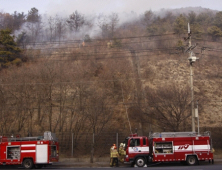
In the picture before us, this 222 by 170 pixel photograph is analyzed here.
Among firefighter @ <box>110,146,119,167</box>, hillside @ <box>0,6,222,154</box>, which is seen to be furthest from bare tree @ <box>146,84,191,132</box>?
firefighter @ <box>110,146,119,167</box>

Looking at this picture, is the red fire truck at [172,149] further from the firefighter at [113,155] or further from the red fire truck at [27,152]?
the red fire truck at [27,152]

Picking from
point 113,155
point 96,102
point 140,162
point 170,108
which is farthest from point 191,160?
point 96,102

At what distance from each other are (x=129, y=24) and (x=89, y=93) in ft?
186

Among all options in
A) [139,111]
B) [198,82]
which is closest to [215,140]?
[139,111]

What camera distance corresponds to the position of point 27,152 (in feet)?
65.8

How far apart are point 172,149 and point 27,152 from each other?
10.8 m

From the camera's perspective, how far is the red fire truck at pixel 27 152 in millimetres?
19953

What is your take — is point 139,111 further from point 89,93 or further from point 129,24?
point 129,24

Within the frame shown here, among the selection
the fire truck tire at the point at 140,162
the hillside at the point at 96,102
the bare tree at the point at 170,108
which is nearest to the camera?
the fire truck tire at the point at 140,162

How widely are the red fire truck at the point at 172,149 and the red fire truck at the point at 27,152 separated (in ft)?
19.8

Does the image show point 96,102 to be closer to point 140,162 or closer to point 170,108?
point 170,108

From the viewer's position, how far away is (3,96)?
3066 cm

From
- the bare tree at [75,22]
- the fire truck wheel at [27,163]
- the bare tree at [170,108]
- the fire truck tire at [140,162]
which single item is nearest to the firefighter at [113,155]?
the fire truck tire at [140,162]

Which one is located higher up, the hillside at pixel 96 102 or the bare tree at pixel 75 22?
the bare tree at pixel 75 22
